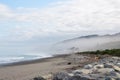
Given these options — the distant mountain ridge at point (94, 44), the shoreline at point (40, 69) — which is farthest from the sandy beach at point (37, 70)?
the distant mountain ridge at point (94, 44)

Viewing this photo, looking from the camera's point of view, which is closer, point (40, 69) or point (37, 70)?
point (37, 70)

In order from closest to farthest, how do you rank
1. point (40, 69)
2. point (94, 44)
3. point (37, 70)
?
1. point (37, 70)
2. point (40, 69)
3. point (94, 44)

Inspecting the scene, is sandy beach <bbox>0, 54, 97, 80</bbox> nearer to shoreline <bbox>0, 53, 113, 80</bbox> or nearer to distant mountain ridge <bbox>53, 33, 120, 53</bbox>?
shoreline <bbox>0, 53, 113, 80</bbox>

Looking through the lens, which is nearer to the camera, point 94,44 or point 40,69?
point 40,69

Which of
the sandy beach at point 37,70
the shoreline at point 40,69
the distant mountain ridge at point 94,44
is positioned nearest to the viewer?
the shoreline at point 40,69

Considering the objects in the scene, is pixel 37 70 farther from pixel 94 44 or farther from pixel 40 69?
pixel 94 44

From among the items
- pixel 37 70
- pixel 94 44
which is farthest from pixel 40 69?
pixel 94 44

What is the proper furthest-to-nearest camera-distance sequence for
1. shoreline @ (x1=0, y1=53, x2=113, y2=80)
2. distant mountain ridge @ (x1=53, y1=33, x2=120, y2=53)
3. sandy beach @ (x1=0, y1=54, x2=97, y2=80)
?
1. distant mountain ridge @ (x1=53, y1=33, x2=120, y2=53)
2. sandy beach @ (x1=0, y1=54, x2=97, y2=80)
3. shoreline @ (x1=0, y1=53, x2=113, y2=80)

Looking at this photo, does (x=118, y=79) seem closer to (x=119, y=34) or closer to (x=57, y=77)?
(x=57, y=77)

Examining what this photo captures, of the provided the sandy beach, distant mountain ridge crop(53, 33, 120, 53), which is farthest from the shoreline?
distant mountain ridge crop(53, 33, 120, 53)

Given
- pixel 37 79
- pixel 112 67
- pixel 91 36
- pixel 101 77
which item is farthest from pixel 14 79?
pixel 91 36

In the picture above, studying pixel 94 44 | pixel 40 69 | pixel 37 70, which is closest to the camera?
pixel 37 70

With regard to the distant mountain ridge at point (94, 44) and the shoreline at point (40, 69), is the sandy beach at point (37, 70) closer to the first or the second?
the shoreline at point (40, 69)

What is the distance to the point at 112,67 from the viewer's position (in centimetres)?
1803
